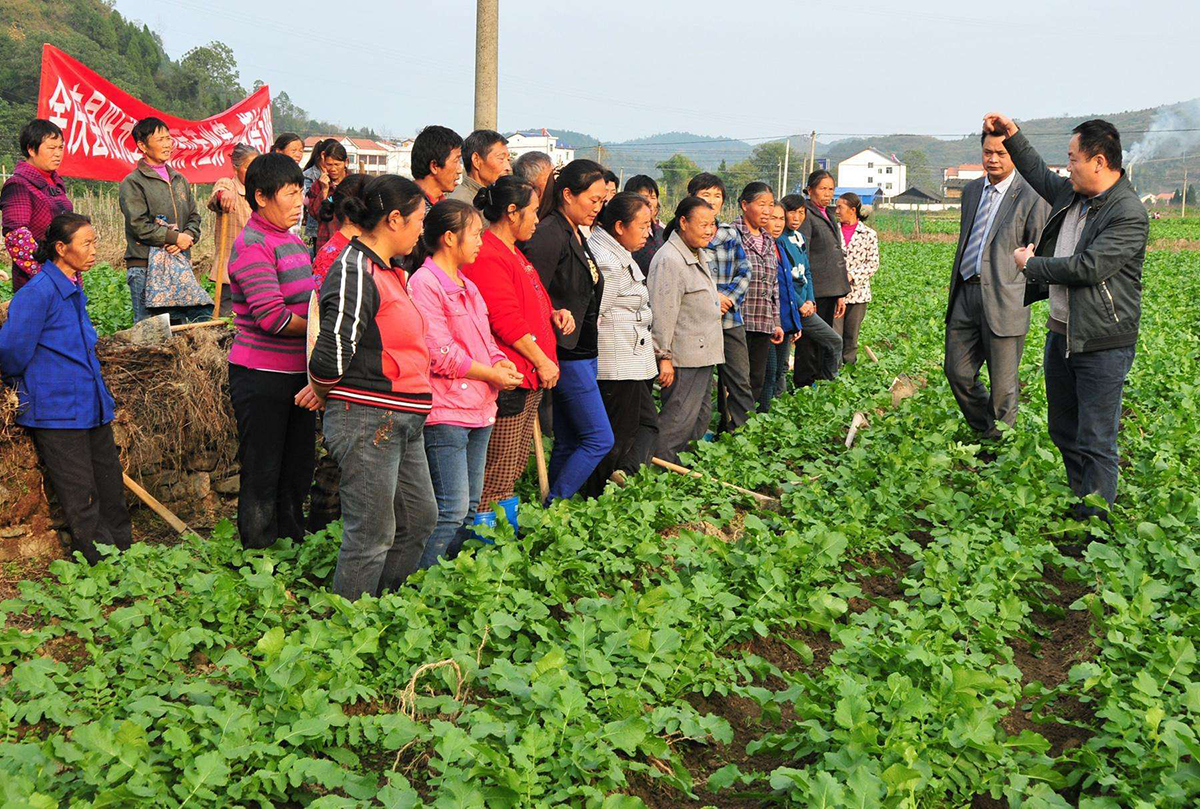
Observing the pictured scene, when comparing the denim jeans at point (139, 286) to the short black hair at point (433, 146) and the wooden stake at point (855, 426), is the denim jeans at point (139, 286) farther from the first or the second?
the wooden stake at point (855, 426)

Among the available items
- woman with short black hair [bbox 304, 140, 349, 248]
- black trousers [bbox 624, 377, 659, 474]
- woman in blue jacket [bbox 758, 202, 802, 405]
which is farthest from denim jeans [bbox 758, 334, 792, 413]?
woman with short black hair [bbox 304, 140, 349, 248]

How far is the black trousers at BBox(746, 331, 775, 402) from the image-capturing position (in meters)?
7.64

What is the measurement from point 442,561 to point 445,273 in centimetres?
129

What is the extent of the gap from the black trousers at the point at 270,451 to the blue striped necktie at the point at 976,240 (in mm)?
4236

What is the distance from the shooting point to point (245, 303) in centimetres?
482

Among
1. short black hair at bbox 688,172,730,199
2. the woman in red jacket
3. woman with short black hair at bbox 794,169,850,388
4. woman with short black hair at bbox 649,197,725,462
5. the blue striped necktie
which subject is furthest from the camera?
woman with short black hair at bbox 794,169,850,388

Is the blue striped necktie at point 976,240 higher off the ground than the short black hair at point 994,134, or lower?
lower

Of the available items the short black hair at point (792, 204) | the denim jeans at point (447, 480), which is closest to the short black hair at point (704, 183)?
the short black hair at point (792, 204)

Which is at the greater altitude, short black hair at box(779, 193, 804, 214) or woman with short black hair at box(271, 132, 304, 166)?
woman with short black hair at box(271, 132, 304, 166)

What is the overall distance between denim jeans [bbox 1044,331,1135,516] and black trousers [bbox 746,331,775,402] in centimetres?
221

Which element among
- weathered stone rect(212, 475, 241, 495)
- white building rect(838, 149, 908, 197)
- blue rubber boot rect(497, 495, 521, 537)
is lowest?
weathered stone rect(212, 475, 241, 495)

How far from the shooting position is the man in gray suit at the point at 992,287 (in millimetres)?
6625

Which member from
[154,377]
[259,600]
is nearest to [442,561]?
[259,600]

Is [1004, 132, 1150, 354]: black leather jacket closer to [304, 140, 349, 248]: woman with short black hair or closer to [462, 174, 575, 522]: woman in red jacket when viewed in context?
[462, 174, 575, 522]: woman in red jacket
